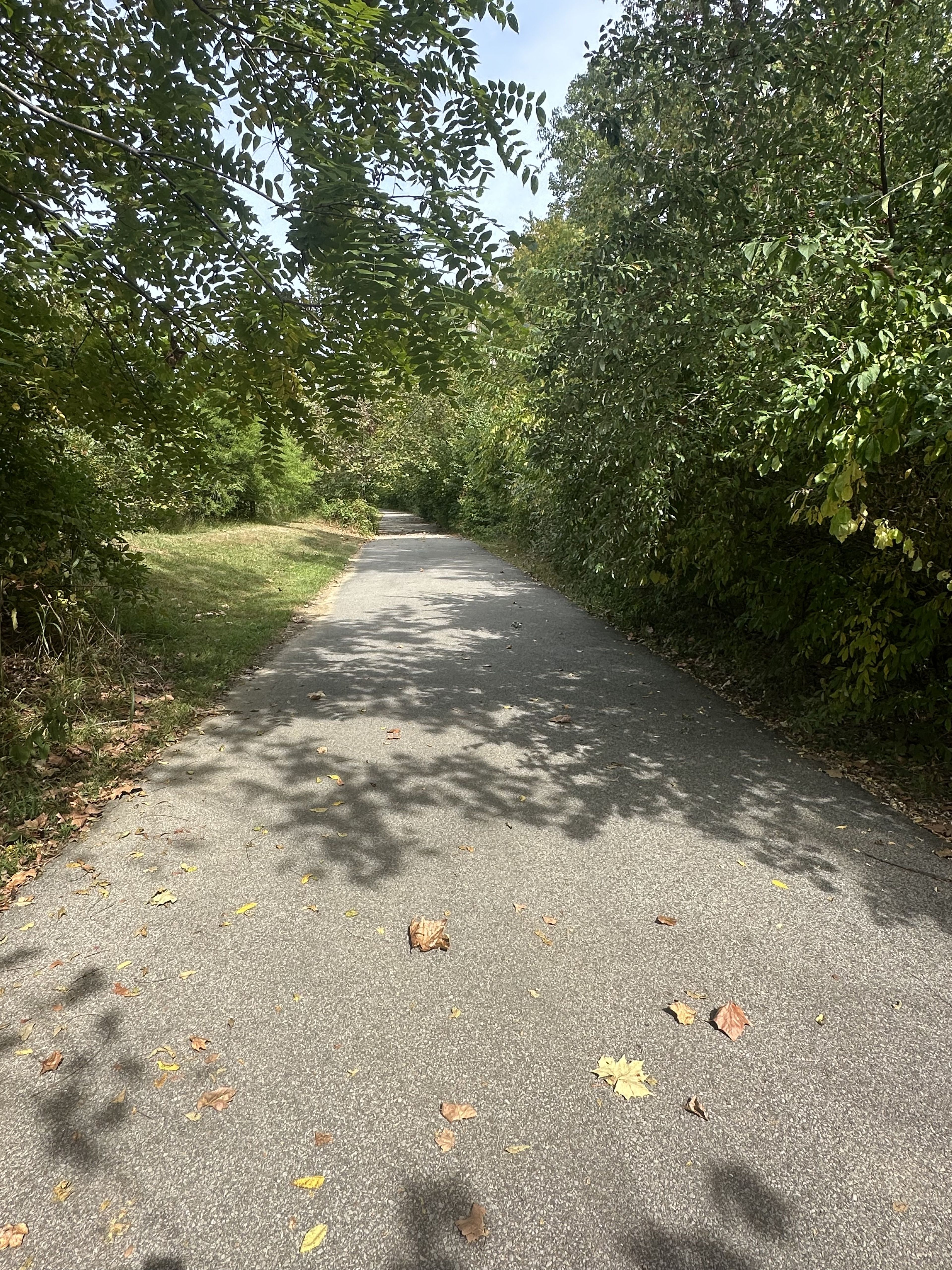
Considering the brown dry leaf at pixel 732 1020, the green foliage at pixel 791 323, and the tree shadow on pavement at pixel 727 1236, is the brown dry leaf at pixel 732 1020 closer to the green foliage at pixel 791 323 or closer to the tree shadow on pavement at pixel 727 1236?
the tree shadow on pavement at pixel 727 1236

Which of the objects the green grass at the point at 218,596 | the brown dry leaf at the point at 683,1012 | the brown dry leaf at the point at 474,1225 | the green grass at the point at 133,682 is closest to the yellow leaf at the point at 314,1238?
the brown dry leaf at the point at 474,1225

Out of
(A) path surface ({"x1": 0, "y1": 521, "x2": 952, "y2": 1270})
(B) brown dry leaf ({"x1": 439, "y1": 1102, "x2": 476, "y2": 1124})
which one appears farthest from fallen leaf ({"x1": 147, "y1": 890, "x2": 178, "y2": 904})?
(B) brown dry leaf ({"x1": 439, "y1": 1102, "x2": 476, "y2": 1124})

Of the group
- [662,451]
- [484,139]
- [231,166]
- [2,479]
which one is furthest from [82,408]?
[662,451]

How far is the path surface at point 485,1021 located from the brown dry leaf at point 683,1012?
0.03 meters

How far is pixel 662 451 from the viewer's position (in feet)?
18.5

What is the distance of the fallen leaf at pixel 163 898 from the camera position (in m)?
3.31

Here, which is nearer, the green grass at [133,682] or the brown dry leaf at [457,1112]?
the brown dry leaf at [457,1112]

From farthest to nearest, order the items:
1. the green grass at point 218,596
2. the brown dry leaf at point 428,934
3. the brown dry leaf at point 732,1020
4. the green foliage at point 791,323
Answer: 1. the green grass at point 218,596
2. the green foliage at point 791,323
3. the brown dry leaf at point 428,934
4. the brown dry leaf at point 732,1020

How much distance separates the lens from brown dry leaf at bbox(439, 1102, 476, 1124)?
2.20 metres

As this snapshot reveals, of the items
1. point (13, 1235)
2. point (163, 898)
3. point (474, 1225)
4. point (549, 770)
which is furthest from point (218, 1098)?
point (549, 770)

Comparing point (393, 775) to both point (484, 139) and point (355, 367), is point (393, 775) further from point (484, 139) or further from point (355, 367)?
point (484, 139)

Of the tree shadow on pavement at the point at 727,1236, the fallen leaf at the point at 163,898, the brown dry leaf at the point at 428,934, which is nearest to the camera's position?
the tree shadow on pavement at the point at 727,1236

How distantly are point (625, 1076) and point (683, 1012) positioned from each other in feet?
1.31

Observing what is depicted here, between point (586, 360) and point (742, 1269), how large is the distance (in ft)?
16.3
